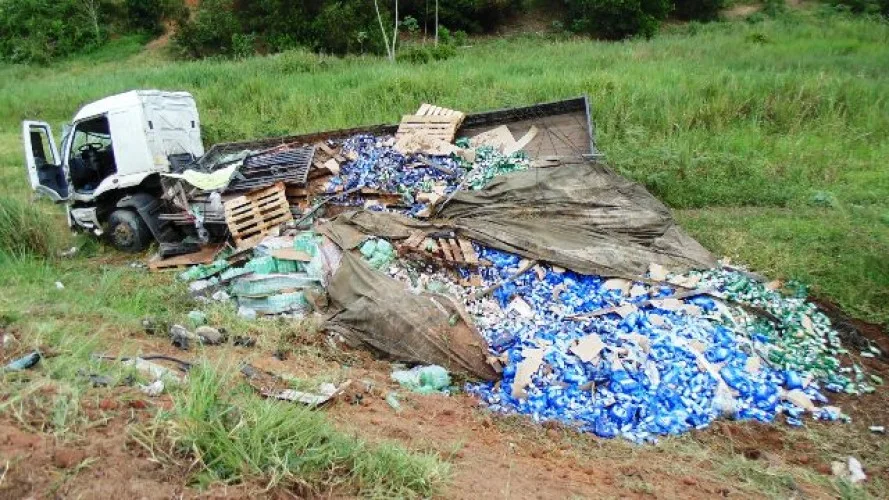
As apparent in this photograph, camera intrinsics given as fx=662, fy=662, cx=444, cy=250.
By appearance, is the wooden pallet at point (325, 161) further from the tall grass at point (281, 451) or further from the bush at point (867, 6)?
the bush at point (867, 6)

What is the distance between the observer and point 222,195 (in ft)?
29.4

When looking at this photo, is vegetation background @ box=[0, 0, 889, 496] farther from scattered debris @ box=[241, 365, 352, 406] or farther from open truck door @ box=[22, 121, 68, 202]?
open truck door @ box=[22, 121, 68, 202]

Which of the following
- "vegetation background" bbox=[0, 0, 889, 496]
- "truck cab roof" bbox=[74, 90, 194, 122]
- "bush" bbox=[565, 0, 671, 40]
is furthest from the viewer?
"bush" bbox=[565, 0, 671, 40]

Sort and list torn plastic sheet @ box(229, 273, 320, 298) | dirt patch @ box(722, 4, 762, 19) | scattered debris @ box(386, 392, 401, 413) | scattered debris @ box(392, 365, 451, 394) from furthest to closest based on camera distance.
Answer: dirt patch @ box(722, 4, 762, 19) → torn plastic sheet @ box(229, 273, 320, 298) → scattered debris @ box(392, 365, 451, 394) → scattered debris @ box(386, 392, 401, 413)

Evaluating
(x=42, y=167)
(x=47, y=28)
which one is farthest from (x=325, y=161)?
(x=47, y=28)

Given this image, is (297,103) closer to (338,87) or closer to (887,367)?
(338,87)

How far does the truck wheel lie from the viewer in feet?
30.6

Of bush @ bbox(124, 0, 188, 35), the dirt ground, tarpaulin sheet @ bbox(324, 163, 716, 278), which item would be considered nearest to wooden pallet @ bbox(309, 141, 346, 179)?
tarpaulin sheet @ bbox(324, 163, 716, 278)

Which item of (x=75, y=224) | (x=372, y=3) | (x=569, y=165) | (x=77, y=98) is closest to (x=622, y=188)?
(x=569, y=165)

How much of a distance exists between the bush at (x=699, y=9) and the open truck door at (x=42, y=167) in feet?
91.1

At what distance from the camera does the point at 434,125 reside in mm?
9812

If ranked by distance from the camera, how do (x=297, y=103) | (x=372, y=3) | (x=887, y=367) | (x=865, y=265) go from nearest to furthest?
(x=887, y=367) → (x=865, y=265) → (x=297, y=103) → (x=372, y=3)

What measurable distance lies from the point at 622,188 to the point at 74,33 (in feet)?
102

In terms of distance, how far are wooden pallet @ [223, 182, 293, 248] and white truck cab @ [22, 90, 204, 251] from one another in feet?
4.59
